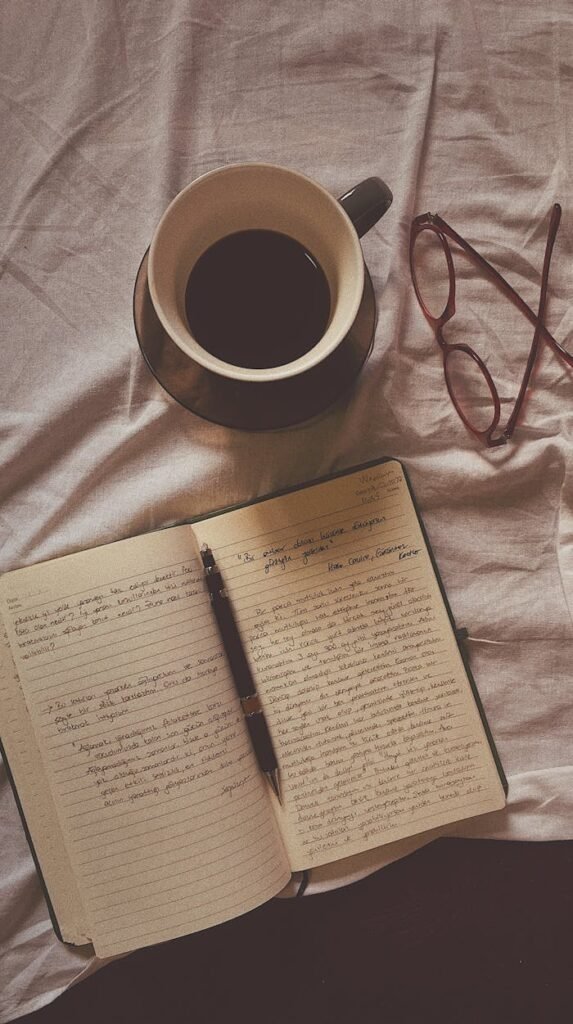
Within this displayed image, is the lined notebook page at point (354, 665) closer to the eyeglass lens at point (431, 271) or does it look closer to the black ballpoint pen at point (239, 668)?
the black ballpoint pen at point (239, 668)

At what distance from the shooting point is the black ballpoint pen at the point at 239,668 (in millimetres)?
598

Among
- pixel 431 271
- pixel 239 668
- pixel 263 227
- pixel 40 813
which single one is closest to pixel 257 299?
pixel 263 227

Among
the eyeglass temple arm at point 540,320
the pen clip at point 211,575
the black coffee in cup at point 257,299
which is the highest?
the black coffee in cup at point 257,299

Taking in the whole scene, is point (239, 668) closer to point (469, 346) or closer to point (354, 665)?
point (354, 665)

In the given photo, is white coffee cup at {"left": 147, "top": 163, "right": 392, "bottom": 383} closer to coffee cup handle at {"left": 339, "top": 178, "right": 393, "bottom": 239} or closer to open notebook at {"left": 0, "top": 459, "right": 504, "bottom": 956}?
coffee cup handle at {"left": 339, "top": 178, "right": 393, "bottom": 239}

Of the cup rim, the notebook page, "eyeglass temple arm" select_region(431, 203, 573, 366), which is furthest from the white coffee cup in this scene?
the notebook page

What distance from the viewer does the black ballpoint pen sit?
1.96 feet

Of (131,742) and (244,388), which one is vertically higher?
(244,388)

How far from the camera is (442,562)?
0.63 metres

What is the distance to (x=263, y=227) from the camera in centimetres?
55

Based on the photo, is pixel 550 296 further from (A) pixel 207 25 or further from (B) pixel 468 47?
(A) pixel 207 25

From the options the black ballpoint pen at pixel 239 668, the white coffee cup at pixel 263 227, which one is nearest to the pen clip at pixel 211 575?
the black ballpoint pen at pixel 239 668

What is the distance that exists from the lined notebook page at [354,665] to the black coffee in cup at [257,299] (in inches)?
4.7

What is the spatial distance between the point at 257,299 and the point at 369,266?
115 mm
